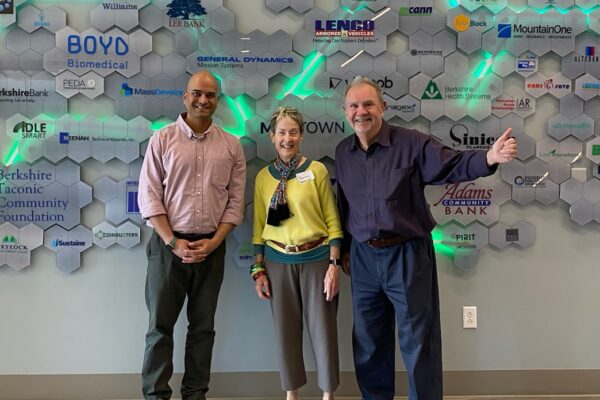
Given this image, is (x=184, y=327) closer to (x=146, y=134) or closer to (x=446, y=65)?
(x=146, y=134)

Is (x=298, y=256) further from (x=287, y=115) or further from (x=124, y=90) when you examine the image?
(x=124, y=90)

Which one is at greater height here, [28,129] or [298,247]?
[28,129]

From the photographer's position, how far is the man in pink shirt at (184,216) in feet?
7.00

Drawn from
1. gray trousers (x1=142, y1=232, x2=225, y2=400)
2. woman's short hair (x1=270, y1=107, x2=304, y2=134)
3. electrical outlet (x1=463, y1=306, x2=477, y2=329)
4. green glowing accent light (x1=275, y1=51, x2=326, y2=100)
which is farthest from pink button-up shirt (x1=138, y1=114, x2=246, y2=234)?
electrical outlet (x1=463, y1=306, x2=477, y2=329)

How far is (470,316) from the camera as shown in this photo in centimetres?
258

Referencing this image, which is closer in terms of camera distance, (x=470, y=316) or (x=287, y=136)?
(x=287, y=136)

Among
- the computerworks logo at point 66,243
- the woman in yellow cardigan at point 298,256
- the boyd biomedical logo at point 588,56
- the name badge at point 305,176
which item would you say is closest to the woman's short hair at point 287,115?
the woman in yellow cardigan at point 298,256

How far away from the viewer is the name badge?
2.21m

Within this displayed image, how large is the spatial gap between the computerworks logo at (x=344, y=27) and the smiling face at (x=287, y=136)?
23.0 inches

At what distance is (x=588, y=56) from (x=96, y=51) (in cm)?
247

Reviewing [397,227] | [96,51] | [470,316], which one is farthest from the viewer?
[470,316]

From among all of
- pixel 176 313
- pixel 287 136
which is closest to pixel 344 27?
pixel 287 136

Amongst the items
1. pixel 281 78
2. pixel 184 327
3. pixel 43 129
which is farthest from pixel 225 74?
pixel 184 327

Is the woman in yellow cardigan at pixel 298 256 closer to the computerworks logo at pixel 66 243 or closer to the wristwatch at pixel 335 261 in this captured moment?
the wristwatch at pixel 335 261
